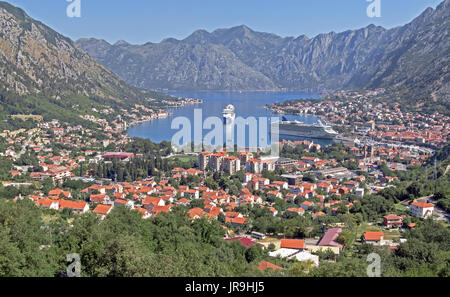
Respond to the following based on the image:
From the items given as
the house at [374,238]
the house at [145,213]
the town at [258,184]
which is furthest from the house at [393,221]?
the house at [145,213]

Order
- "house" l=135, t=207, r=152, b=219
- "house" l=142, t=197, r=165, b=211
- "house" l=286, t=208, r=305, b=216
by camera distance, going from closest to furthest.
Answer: "house" l=135, t=207, r=152, b=219 → "house" l=142, t=197, r=165, b=211 → "house" l=286, t=208, r=305, b=216

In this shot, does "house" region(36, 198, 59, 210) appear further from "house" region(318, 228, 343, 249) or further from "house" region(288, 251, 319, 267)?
"house" region(318, 228, 343, 249)

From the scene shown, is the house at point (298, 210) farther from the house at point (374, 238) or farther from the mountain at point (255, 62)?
the mountain at point (255, 62)

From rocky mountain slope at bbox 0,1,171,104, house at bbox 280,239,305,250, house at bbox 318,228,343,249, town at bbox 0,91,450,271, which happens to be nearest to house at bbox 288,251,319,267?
town at bbox 0,91,450,271

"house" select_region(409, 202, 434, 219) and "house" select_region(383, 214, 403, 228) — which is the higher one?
"house" select_region(409, 202, 434, 219)

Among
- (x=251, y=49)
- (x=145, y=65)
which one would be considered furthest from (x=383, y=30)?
(x=145, y=65)
